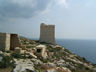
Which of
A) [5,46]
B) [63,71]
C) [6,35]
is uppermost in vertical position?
[6,35]

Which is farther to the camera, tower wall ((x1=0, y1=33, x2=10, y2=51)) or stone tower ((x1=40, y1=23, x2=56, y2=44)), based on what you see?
stone tower ((x1=40, y1=23, x2=56, y2=44))

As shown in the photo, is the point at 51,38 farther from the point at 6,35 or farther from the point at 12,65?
the point at 12,65

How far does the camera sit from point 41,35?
1545 inches

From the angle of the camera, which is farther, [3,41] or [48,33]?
[48,33]

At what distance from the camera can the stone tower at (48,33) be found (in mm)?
38219

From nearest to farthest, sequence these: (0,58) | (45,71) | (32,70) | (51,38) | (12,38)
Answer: (32,70), (45,71), (0,58), (12,38), (51,38)

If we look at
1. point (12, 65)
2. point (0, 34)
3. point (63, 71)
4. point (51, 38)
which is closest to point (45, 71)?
point (63, 71)

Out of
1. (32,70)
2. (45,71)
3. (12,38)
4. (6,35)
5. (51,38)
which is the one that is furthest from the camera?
(51,38)

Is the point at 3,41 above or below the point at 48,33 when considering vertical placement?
below

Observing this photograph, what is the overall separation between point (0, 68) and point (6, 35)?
22.6ft

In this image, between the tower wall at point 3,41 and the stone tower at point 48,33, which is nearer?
the tower wall at point 3,41

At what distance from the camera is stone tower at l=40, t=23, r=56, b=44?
125 ft

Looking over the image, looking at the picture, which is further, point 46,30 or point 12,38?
Answer: point 46,30

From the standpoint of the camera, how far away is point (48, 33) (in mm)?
38438
